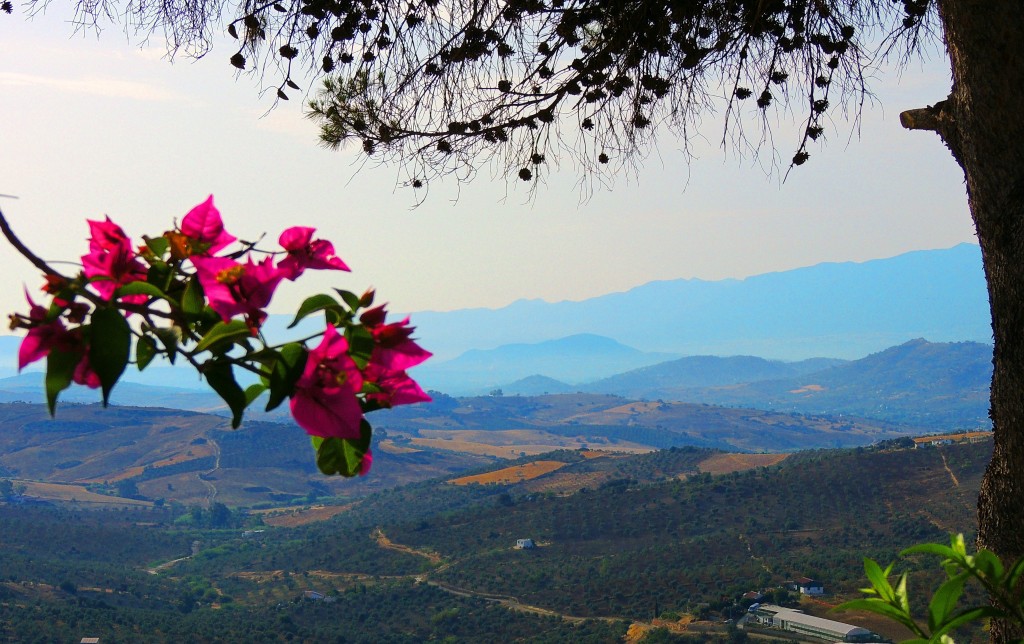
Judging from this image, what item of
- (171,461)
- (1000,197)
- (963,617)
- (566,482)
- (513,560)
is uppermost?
(1000,197)

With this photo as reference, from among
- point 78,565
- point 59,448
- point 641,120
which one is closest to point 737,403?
point 59,448

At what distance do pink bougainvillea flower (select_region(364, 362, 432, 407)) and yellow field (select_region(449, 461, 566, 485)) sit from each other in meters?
43.9

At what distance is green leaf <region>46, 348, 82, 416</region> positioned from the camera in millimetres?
776

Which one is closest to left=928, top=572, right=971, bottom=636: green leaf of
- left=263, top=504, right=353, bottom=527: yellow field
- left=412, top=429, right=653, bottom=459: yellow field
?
left=263, top=504, right=353, bottom=527: yellow field

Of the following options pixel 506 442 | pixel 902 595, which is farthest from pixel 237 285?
pixel 506 442

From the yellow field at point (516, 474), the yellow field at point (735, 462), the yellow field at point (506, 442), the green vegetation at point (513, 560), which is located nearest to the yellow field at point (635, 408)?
the yellow field at point (506, 442)

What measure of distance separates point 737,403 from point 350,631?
127 meters

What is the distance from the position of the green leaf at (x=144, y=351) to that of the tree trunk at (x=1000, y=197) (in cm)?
182

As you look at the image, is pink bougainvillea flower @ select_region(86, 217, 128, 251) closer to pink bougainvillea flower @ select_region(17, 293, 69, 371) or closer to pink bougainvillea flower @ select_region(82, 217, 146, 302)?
pink bougainvillea flower @ select_region(82, 217, 146, 302)

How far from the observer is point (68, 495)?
4938cm

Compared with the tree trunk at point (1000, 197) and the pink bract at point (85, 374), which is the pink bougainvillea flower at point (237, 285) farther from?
the tree trunk at point (1000, 197)

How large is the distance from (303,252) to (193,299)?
5.8 inches

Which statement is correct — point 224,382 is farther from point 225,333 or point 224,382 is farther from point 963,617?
point 963,617

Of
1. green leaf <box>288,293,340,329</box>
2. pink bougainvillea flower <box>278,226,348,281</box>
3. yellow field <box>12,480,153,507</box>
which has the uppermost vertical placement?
pink bougainvillea flower <box>278,226,348,281</box>
